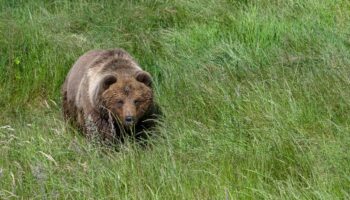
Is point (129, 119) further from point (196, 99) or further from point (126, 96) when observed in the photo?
point (196, 99)

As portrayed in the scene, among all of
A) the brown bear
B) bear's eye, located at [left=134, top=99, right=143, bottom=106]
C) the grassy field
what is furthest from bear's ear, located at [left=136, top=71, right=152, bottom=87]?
the grassy field

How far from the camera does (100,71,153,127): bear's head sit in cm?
513

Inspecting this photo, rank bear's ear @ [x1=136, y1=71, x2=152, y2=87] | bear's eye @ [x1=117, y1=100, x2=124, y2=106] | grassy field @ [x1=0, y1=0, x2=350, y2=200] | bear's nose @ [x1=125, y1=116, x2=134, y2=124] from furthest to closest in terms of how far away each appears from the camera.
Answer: bear's ear @ [x1=136, y1=71, x2=152, y2=87], bear's eye @ [x1=117, y1=100, x2=124, y2=106], bear's nose @ [x1=125, y1=116, x2=134, y2=124], grassy field @ [x1=0, y1=0, x2=350, y2=200]

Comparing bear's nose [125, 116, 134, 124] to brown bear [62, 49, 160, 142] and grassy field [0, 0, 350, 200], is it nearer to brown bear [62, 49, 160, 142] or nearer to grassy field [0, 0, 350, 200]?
brown bear [62, 49, 160, 142]

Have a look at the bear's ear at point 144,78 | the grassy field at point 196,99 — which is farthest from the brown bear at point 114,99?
the grassy field at point 196,99

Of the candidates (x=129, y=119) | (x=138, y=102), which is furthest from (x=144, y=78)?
(x=129, y=119)

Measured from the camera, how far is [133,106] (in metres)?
5.12

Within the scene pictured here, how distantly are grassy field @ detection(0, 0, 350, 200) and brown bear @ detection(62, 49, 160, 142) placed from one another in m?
0.18

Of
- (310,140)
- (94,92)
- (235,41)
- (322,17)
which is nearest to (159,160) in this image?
(310,140)

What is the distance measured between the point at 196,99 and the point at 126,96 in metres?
0.55

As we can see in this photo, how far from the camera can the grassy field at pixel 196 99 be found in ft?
12.8

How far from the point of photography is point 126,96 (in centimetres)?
516

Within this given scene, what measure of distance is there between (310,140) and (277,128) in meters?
0.29

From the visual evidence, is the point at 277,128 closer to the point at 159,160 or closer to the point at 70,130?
the point at 159,160
